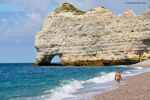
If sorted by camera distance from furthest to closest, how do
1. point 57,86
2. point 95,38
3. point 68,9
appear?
1. point 68,9
2. point 95,38
3. point 57,86

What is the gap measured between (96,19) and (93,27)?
1765 millimetres

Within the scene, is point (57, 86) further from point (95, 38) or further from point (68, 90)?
point (95, 38)

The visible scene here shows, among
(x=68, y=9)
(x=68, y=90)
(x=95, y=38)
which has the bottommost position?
(x=68, y=90)

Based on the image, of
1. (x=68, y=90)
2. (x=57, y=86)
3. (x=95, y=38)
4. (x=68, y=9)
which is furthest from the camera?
(x=68, y=9)

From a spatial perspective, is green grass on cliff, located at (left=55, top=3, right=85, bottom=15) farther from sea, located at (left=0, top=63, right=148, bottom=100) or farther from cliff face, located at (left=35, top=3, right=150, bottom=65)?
sea, located at (left=0, top=63, right=148, bottom=100)

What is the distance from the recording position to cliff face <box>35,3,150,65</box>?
67.3 meters

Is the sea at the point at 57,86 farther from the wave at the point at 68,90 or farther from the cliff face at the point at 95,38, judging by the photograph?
the cliff face at the point at 95,38

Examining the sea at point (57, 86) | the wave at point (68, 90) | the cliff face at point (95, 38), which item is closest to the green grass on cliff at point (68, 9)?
the cliff face at point (95, 38)

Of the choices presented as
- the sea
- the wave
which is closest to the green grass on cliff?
the sea

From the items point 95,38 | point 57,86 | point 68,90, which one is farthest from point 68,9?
point 68,90

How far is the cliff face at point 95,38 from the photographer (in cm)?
6731

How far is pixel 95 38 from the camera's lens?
7050 centimetres

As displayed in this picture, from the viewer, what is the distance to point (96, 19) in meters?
72.1

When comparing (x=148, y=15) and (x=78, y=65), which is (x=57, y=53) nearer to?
(x=78, y=65)
